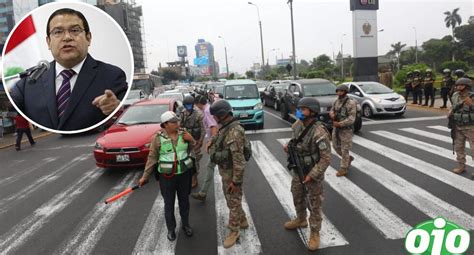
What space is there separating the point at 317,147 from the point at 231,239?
150cm

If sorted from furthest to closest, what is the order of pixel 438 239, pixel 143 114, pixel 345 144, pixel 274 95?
pixel 274 95
pixel 143 114
pixel 345 144
pixel 438 239

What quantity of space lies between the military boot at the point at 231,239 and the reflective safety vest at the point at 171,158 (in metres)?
0.98

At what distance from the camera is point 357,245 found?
3988mm

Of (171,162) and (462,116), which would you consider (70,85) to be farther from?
(462,116)

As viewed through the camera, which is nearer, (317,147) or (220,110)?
(317,147)

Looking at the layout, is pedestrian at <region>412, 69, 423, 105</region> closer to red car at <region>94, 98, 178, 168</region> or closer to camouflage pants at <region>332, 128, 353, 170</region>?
camouflage pants at <region>332, 128, 353, 170</region>

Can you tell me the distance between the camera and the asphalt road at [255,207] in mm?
4230

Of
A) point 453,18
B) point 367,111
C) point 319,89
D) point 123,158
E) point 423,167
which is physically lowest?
point 423,167

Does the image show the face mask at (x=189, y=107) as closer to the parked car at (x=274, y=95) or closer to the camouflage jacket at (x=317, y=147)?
the camouflage jacket at (x=317, y=147)

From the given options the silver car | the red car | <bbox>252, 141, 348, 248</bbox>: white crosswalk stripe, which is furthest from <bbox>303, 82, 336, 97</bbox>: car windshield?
the red car

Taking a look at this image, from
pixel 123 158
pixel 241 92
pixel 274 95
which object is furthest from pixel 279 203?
pixel 274 95

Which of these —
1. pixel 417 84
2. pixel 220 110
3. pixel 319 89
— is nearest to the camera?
pixel 220 110

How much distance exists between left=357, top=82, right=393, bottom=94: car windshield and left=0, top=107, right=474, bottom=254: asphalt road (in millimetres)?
5473

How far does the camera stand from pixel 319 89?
12539 millimetres
